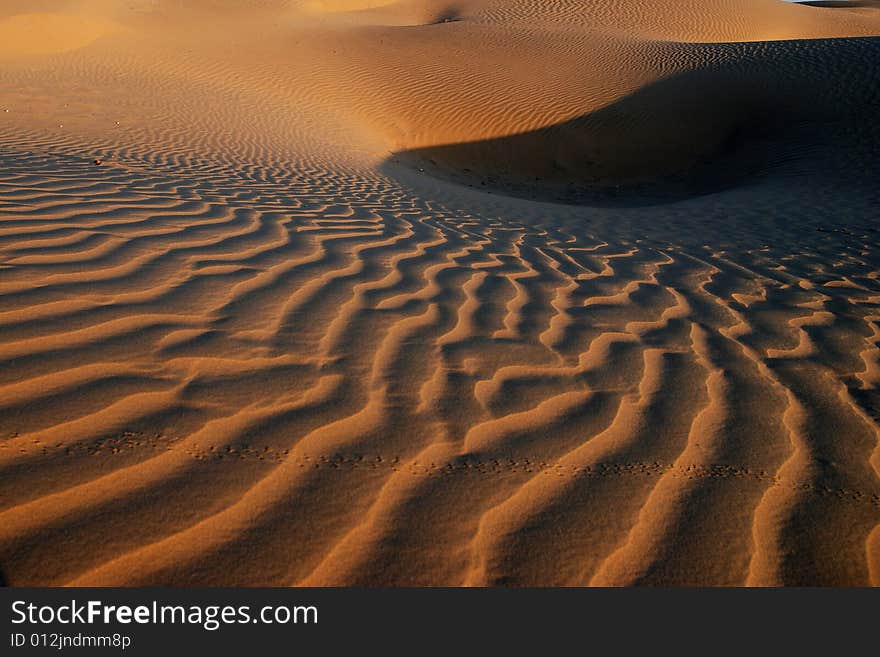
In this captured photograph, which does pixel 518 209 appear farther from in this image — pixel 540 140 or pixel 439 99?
pixel 439 99

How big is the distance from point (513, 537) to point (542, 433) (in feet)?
1.81

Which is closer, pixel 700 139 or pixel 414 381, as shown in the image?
pixel 414 381

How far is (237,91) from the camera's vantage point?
13.8 m

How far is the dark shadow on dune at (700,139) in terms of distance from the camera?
10281 millimetres

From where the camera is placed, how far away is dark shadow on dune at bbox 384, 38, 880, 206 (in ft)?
33.7

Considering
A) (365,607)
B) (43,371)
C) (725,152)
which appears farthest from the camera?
(725,152)

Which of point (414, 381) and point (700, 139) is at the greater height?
point (414, 381)

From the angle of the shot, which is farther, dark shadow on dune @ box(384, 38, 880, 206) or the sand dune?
dark shadow on dune @ box(384, 38, 880, 206)

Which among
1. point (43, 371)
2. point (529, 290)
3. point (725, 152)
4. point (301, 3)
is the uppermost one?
point (301, 3)

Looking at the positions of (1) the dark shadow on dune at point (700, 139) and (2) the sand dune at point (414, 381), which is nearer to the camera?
(2) the sand dune at point (414, 381)

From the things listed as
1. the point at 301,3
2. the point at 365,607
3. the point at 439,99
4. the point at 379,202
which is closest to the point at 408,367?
the point at 365,607

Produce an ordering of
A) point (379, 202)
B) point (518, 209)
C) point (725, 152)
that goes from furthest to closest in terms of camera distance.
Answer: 1. point (725, 152)
2. point (518, 209)
3. point (379, 202)

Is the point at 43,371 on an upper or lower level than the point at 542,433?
upper

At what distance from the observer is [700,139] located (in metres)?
12.2
